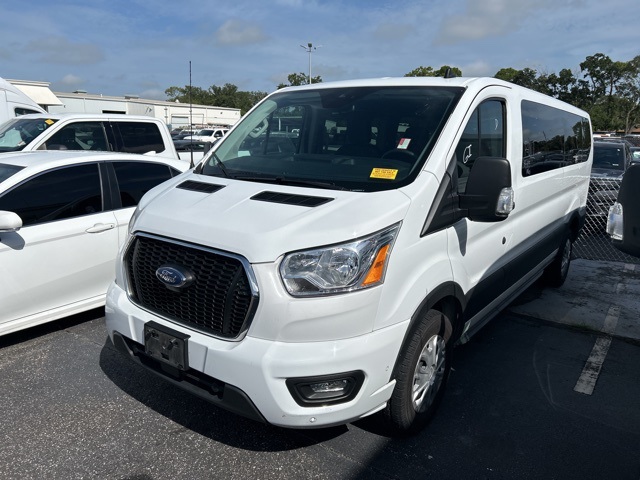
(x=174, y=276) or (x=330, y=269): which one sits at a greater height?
(x=330, y=269)

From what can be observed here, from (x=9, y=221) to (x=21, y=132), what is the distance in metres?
4.92

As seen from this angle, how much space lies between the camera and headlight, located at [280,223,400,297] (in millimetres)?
2312

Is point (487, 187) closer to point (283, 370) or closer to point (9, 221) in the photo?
point (283, 370)

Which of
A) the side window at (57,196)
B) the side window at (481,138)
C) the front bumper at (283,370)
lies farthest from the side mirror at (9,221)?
the side window at (481,138)

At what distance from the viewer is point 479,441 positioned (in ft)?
9.80

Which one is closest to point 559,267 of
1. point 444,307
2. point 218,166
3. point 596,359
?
A: point 596,359

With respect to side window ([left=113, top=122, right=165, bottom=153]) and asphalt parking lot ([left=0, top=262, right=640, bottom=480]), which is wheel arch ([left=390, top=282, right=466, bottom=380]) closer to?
asphalt parking lot ([left=0, top=262, right=640, bottom=480])

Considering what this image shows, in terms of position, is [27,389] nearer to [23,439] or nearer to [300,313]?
[23,439]

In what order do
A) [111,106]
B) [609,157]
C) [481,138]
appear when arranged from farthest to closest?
[111,106]
[609,157]
[481,138]

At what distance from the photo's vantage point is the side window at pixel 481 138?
3072mm

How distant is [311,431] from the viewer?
120 inches

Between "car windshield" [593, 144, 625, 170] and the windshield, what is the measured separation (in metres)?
8.99

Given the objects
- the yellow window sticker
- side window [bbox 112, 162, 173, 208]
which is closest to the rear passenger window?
the yellow window sticker

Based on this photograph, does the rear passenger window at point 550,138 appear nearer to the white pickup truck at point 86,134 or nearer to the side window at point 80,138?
the white pickup truck at point 86,134
